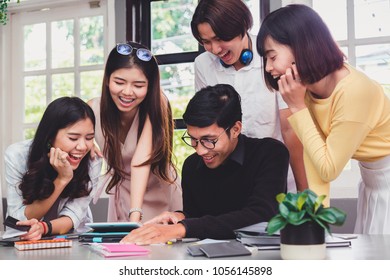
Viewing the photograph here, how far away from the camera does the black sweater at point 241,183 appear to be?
1625 mm

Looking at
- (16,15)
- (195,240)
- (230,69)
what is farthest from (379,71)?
(16,15)

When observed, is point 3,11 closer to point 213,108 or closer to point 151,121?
point 151,121

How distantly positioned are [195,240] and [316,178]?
0.40m

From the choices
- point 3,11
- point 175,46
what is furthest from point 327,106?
point 3,11

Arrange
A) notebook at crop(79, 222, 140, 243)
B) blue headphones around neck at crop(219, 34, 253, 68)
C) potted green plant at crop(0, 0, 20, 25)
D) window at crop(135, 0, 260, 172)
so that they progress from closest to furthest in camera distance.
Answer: notebook at crop(79, 222, 140, 243), blue headphones around neck at crop(219, 34, 253, 68), window at crop(135, 0, 260, 172), potted green plant at crop(0, 0, 20, 25)

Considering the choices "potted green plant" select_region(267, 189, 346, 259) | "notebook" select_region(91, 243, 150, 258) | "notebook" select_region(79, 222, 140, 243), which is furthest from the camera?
"notebook" select_region(79, 222, 140, 243)

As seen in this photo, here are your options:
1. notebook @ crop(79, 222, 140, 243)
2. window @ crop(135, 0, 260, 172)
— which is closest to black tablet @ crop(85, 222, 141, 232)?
notebook @ crop(79, 222, 140, 243)

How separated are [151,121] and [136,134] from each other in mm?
74

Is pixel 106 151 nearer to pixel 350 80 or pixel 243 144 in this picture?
pixel 243 144

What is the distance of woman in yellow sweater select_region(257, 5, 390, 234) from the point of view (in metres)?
1.55

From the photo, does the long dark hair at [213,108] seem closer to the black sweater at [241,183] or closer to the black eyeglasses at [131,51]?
the black sweater at [241,183]

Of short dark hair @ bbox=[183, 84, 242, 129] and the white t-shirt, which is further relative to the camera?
the white t-shirt

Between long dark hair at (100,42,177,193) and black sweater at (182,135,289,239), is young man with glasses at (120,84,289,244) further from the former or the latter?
long dark hair at (100,42,177,193)

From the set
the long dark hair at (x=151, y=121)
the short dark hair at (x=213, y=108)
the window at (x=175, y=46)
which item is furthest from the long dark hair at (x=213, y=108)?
the window at (x=175, y=46)
